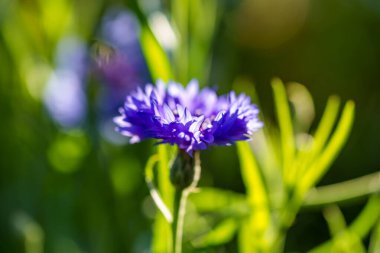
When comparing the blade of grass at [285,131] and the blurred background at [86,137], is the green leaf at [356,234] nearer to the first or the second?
the blade of grass at [285,131]

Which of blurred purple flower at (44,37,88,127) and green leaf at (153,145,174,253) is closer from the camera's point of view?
green leaf at (153,145,174,253)

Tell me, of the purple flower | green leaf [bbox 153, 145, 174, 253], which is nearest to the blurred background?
green leaf [bbox 153, 145, 174, 253]

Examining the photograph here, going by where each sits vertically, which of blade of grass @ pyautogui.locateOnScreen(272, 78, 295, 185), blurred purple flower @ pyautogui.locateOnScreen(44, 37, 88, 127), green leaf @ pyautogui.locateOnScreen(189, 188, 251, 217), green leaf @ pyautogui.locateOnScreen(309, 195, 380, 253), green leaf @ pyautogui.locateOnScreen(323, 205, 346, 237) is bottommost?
green leaf @ pyautogui.locateOnScreen(309, 195, 380, 253)

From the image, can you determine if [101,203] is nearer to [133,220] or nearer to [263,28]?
[133,220]

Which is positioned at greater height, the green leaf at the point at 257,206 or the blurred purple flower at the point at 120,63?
the blurred purple flower at the point at 120,63

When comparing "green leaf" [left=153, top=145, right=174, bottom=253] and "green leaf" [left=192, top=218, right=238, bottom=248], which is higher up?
"green leaf" [left=153, top=145, right=174, bottom=253]

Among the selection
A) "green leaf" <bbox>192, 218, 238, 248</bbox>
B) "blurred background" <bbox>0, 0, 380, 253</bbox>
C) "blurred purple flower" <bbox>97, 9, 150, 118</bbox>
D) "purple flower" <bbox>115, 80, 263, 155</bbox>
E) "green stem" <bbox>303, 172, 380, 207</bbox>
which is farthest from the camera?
"blurred purple flower" <bbox>97, 9, 150, 118</bbox>

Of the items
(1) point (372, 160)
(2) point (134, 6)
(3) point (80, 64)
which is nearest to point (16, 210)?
(3) point (80, 64)

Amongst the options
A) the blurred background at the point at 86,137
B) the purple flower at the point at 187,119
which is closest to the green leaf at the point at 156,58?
the blurred background at the point at 86,137

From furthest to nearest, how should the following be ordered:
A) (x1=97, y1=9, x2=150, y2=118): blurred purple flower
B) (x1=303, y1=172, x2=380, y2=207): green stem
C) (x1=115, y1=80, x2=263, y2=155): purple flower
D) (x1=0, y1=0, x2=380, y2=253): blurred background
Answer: (x1=97, y1=9, x2=150, y2=118): blurred purple flower, (x1=0, y1=0, x2=380, y2=253): blurred background, (x1=303, y1=172, x2=380, y2=207): green stem, (x1=115, y1=80, x2=263, y2=155): purple flower

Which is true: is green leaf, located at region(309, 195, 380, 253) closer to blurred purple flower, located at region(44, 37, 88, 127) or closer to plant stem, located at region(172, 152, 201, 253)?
plant stem, located at region(172, 152, 201, 253)
